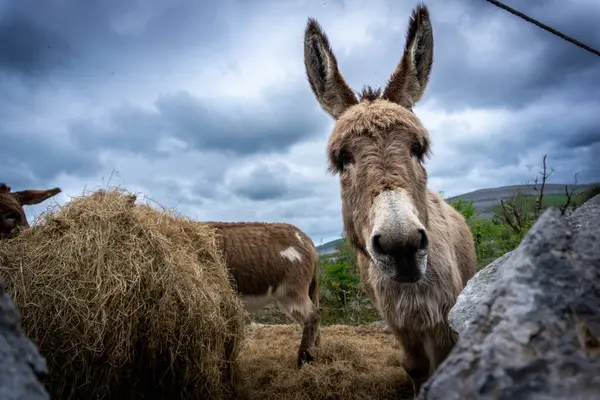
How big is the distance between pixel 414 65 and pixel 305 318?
4104mm

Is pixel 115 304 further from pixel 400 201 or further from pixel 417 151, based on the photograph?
pixel 417 151

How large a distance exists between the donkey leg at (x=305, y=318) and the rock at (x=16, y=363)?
17.0 feet

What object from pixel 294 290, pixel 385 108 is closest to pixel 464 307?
pixel 385 108

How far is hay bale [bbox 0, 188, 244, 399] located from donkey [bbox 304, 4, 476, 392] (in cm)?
141

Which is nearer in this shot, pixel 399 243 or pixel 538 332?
pixel 538 332

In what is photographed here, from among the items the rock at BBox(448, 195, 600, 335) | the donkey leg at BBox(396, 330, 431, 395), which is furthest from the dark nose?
the donkey leg at BBox(396, 330, 431, 395)

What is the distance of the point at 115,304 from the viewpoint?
3275 millimetres

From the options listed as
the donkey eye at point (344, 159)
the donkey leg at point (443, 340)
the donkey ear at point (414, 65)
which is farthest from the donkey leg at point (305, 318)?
the donkey ear at point (414, 65)

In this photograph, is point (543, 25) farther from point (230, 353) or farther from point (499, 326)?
point (230, 353)

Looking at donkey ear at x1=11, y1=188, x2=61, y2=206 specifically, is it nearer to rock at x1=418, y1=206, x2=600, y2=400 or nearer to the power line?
the power line

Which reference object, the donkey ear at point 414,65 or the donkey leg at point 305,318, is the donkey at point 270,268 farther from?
the donkey ear at point 414,65

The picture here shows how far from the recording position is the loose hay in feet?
14.4

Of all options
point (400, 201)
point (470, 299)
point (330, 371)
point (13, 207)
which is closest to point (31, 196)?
point (13, 207)

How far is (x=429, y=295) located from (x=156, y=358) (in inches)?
82.4
